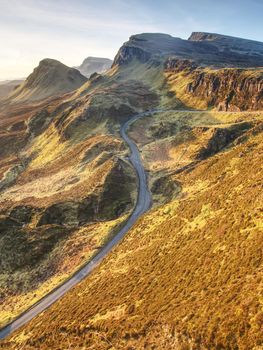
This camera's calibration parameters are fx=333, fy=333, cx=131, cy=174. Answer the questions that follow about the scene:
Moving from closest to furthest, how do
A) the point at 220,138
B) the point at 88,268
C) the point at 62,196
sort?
the point at 88,268 < the point at 62,196 < the point at 220,138

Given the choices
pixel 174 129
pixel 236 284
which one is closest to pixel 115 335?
pixel 236 284

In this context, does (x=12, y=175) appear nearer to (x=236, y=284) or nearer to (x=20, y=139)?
(x=20, y=139)

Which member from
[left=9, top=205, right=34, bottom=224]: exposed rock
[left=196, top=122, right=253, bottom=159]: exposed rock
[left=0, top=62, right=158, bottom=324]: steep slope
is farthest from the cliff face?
[left=9, top=205, right=34, bottom=224]: exposed rock

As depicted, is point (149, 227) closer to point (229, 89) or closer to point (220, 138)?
point (220, 138)

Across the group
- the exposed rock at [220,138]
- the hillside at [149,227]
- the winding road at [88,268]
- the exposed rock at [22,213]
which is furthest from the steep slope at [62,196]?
the exposed rock at [220,138]

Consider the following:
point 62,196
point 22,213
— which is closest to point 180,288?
point 62,196
